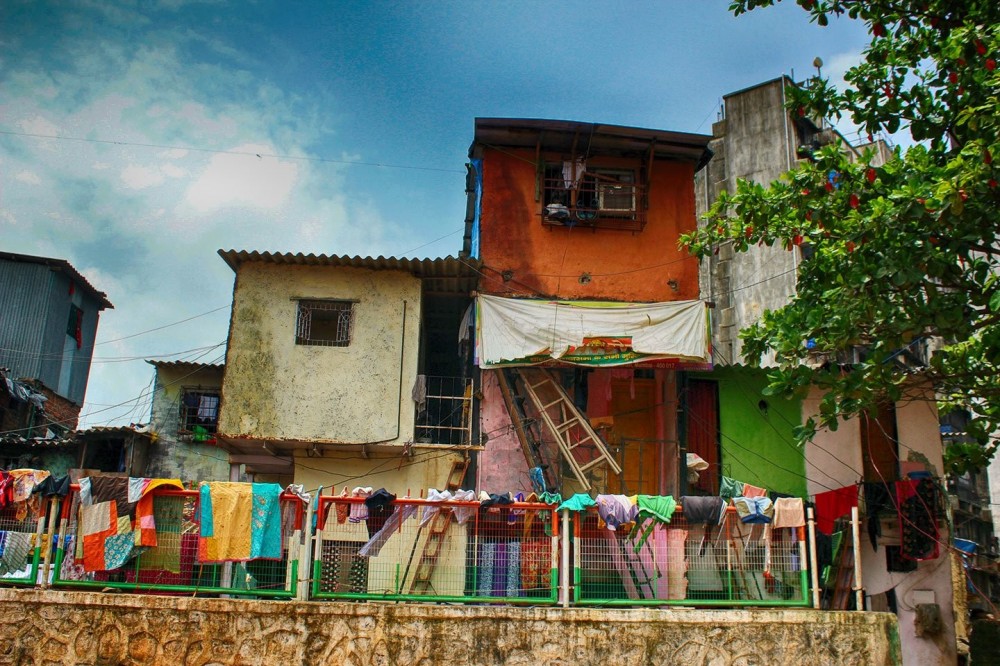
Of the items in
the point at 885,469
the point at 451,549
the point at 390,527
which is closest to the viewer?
the point at 451,549

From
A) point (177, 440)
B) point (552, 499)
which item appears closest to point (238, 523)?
point (552, 499)

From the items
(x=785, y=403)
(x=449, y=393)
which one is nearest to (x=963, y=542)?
(x=785, y=403)

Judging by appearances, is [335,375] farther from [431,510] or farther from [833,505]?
[833,505]

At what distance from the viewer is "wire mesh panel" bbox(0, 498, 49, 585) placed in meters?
12.0

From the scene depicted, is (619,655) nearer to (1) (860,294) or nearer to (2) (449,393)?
(1) (860,294)

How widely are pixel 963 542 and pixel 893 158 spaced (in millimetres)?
10386

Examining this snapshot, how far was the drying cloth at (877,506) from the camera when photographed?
53.0 feet

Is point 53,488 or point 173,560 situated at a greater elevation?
point 53,488

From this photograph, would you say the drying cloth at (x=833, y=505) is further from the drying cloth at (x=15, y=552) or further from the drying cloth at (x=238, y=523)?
the drying cloth at (x=15, y=552)

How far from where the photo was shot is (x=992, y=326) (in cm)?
1186

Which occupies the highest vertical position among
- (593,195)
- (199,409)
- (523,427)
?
(593,195)

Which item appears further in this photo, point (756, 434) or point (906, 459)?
point (756, 434)

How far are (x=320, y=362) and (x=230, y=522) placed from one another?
5.90 m

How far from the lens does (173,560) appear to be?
1208 centimetres
